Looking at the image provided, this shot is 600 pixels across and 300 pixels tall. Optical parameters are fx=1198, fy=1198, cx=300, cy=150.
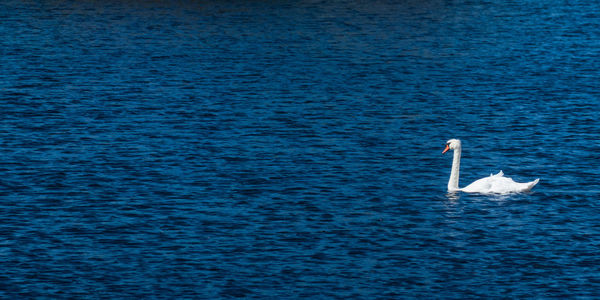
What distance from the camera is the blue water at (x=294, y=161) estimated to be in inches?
1389

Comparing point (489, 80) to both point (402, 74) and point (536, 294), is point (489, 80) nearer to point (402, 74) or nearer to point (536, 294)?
point (402, 74)

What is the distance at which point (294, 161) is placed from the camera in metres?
48.8

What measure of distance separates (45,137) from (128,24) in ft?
131

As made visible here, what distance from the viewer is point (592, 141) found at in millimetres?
51969

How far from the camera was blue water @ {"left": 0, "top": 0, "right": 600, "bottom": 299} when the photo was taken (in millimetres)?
35281

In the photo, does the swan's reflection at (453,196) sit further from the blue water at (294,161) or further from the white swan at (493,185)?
the blue water at (294,161)

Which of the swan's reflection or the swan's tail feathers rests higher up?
the swan's tail feathers

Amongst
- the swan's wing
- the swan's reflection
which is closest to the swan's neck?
the swan's reflection

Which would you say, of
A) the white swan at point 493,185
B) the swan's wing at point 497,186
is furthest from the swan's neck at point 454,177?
the swan's wing at point 497,186

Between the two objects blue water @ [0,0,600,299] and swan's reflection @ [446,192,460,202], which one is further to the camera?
swan's reflection @ [446,192,460,202]

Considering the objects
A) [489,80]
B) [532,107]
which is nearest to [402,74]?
[489,80]

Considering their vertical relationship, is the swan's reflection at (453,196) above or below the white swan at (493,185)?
below

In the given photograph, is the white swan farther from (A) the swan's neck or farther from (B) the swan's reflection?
(B) the swan's reflection

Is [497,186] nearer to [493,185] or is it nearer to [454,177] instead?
[493,185]
